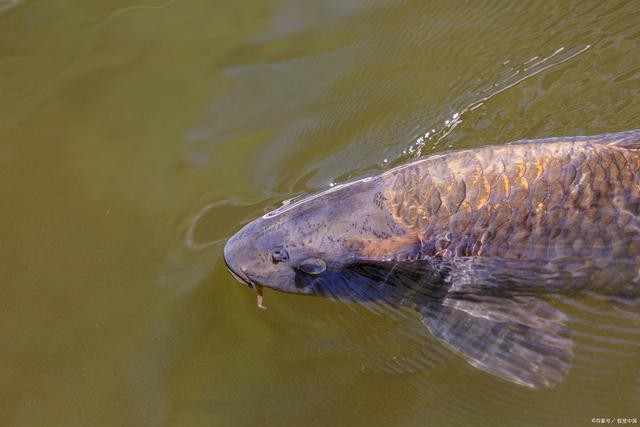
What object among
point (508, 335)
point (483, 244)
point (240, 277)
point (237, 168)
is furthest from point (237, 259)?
point (508, 335)

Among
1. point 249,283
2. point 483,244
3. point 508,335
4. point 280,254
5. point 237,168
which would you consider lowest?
point 508,335

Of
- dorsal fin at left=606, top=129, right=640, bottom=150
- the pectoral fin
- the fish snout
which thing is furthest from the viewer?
the fish snout

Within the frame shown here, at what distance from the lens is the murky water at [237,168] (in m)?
4.00

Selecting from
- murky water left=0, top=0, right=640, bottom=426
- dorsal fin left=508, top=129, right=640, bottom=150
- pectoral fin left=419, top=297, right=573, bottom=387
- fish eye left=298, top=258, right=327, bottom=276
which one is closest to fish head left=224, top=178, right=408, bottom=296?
fish eye left=298, top=258, right=327, bottom=276

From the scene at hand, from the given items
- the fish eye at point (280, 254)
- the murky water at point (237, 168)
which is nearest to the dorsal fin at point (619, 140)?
the murky water at point (237, 168)

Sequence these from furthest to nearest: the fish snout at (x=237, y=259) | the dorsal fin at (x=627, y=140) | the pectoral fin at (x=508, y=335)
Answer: the fish snout at (x=237, y=259) < the pectoral fin at (x=508, y=335) < the dorsal fin at (x=627, y=140)

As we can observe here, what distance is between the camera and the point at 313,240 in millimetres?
3996

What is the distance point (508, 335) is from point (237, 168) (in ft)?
6.56

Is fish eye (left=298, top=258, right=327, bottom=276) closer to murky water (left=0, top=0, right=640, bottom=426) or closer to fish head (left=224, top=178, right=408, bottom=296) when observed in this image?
fish head (left=224, top=178, right=408, bottom=296)

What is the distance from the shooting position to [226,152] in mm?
5027

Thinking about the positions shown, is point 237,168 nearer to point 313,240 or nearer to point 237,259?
point 237,259

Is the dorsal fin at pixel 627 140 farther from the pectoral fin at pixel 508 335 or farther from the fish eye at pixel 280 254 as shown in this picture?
the fish eye at pixel 280 254

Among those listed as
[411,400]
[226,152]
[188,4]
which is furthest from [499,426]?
[188,4]

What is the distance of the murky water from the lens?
4.00m
